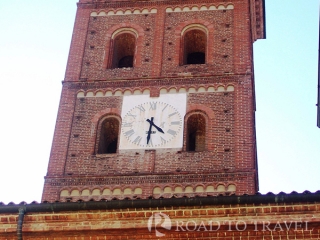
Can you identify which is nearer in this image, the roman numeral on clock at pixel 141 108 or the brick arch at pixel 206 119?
the brick arch at pixel 206 119

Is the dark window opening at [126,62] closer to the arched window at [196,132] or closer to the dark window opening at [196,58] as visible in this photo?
the dark window opening at [196,58]

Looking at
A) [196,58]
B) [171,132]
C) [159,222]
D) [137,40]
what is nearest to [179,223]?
[159,222]

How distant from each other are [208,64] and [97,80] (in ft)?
9.88

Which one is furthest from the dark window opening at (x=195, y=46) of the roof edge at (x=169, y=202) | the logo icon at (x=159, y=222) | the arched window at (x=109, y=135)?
the logo icon at (x=159, y=222)

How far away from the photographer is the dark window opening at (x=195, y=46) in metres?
21.2

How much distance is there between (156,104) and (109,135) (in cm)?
149

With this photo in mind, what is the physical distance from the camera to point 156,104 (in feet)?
62.1

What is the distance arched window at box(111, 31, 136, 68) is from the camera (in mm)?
21241

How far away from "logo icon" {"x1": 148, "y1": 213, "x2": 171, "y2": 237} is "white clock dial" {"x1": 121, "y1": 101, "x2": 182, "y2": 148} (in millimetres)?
4909

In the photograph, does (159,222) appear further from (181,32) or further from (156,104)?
(181,32)

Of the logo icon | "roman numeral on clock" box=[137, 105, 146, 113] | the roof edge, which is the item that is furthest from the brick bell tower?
the logo icon

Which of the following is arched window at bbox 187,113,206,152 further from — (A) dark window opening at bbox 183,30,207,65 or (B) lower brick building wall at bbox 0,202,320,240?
(B) lower brick building wall at bbox 0,202,320,240

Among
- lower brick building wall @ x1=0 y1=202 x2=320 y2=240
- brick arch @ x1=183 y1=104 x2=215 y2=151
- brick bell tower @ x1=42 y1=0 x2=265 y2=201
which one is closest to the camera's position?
lower brick building wall @ x1=0 y1=202 x2=320 y2=240

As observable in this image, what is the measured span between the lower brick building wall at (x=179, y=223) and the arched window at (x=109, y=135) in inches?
209
